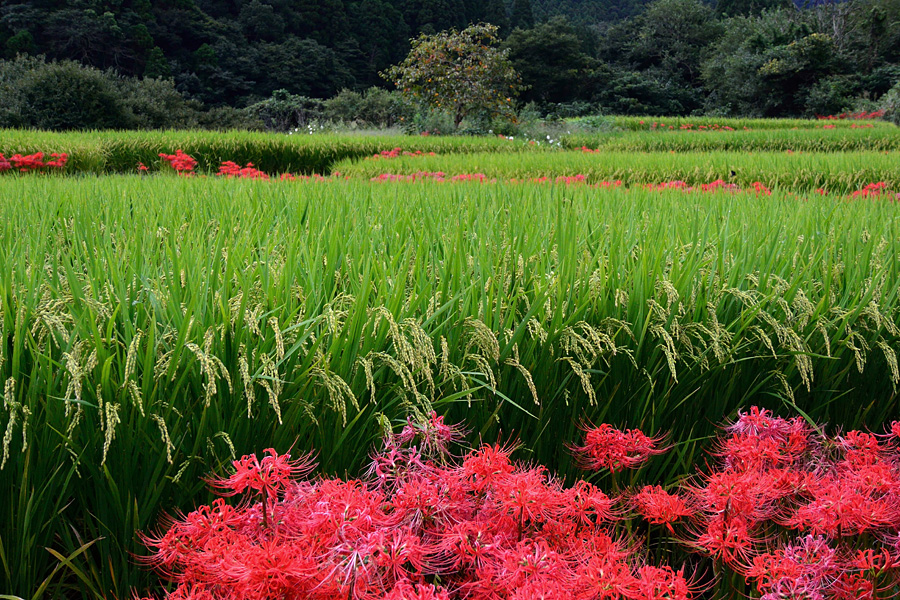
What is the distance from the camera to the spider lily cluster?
847 millimetres

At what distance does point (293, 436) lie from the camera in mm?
1378

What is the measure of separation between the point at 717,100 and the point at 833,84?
736cm

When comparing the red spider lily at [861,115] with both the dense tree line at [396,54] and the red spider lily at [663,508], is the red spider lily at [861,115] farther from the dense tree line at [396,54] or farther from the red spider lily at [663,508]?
the red spider lily at [663,508]

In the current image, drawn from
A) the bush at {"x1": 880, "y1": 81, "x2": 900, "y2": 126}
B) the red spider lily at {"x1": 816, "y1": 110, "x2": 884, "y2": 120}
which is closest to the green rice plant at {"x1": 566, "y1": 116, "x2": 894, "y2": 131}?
the bush at {"x1": 880, "y1": 81, "x2": 900, "y2": 126}

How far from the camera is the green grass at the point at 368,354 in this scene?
1215mm

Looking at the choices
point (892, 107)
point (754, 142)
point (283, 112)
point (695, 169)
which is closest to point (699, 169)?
point (695, 169)

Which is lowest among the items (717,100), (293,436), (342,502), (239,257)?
(293,436)

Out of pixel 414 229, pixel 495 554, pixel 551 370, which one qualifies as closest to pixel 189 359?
pixel 495 554

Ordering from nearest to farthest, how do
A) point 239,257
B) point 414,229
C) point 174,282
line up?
point 174,282 → point 239,257 → point 414,229

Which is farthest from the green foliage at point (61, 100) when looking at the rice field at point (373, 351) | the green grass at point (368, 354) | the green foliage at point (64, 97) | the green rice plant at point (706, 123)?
the green grass at point (368, 354)

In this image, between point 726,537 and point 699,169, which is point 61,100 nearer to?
point 699,169

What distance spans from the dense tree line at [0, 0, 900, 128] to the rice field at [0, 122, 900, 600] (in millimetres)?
20465

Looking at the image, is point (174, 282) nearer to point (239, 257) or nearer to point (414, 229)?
point (239, 257)

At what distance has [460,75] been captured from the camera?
682 inches
